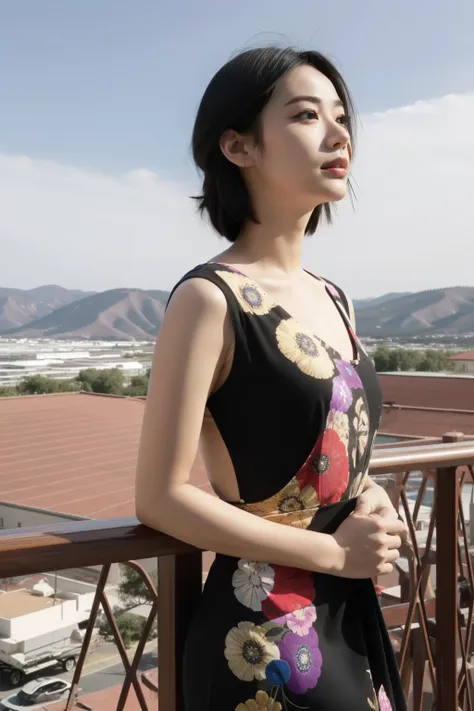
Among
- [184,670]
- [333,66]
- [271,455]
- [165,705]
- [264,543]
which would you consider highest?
[333,66]

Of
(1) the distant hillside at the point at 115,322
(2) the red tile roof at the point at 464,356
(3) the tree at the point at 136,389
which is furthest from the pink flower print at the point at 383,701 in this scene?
(1) the distant hillside at the point at 115,322

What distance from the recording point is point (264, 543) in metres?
0.88

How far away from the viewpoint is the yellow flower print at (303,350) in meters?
0.91

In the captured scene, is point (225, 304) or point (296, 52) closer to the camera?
point (225, 304)

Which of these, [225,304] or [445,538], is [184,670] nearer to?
[225,304]

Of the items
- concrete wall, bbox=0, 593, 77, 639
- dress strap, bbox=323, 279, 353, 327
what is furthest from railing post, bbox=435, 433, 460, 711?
concrete wall, bbox=0, 593, 77, 639

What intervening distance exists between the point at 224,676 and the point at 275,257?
558mm

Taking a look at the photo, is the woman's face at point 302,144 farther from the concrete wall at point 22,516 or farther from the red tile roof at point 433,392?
the red tile roof at point 433,392

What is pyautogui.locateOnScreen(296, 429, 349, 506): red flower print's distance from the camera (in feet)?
2.99

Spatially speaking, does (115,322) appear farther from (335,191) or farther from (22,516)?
(335,191)

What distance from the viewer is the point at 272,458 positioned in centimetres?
90

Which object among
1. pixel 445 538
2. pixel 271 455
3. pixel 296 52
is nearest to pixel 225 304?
pixel 271 455

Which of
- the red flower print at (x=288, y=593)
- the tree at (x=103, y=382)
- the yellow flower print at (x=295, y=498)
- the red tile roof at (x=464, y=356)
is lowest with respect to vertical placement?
the tree at (x=103, y=382)

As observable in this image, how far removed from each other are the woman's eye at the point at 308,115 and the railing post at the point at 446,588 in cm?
97
